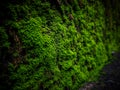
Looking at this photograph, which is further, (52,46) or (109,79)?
(109,79)

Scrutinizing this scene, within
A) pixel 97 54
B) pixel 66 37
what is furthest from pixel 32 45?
pixel 97 54

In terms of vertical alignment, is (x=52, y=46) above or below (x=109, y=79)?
above

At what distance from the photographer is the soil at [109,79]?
11.2 feet

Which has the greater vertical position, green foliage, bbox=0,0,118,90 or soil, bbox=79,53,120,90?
green foliage, bbox=0,0,118,90

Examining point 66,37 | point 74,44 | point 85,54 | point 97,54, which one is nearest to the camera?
point 66,37

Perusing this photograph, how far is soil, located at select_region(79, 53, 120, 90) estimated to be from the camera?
3417mm

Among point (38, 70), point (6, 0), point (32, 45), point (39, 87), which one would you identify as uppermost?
point (6, 0)

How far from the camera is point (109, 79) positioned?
3820 millimetres

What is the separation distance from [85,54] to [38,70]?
5.74 feet

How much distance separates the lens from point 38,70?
2.49 meters

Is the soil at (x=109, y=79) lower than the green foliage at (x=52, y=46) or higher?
lower

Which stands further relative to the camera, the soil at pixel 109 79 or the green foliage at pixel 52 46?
the soil at pixel 109 79

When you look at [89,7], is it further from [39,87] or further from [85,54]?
[39,87]

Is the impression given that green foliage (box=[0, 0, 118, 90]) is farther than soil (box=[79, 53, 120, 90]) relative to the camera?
No
